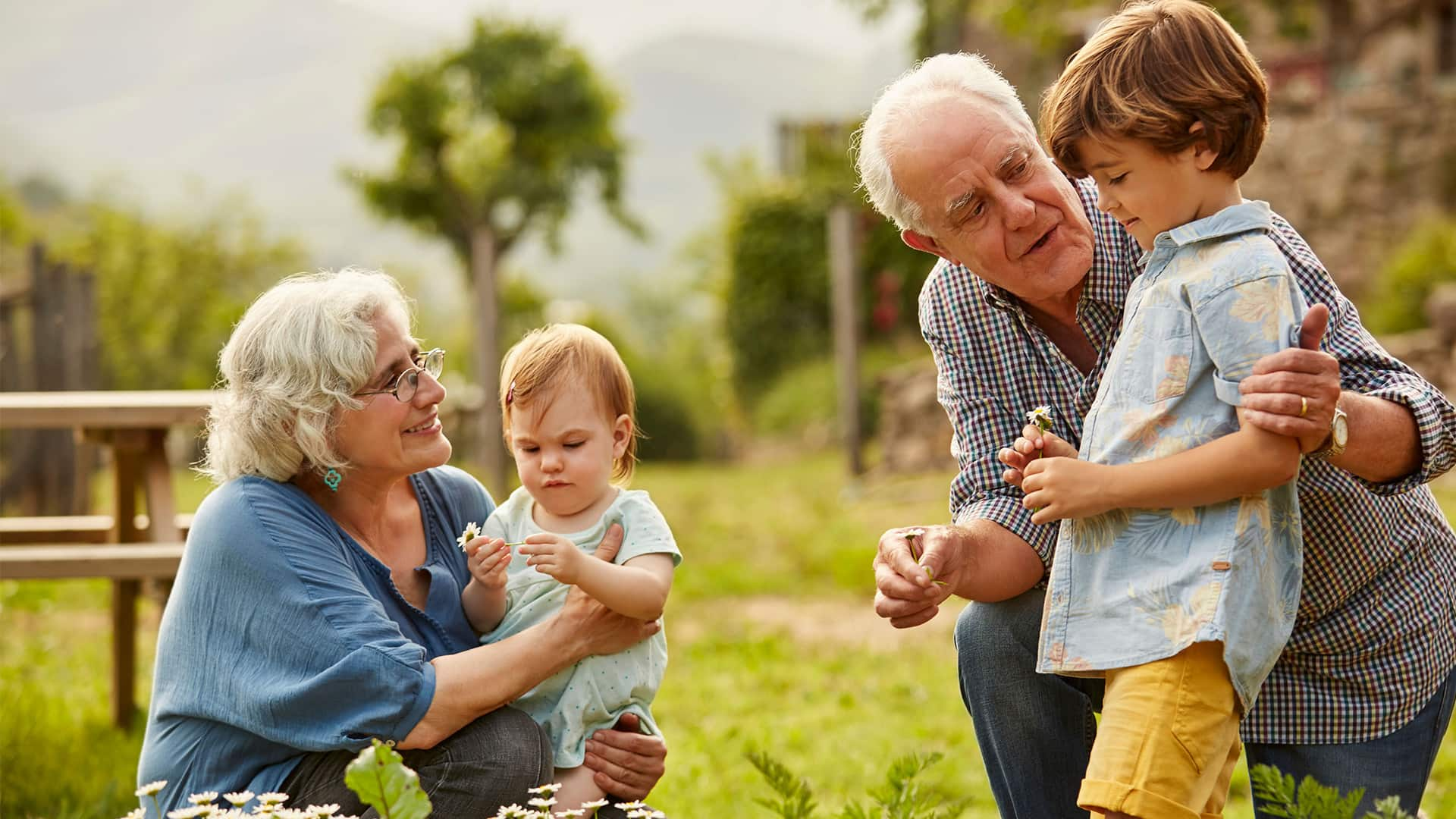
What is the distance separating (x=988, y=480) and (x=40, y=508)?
9714 millimetres

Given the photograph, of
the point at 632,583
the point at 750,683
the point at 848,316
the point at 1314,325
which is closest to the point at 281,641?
the point at 632,583

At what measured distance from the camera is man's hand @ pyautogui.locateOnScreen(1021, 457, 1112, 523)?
2.03 meters

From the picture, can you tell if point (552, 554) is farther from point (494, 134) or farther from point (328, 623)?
point (494, 134)

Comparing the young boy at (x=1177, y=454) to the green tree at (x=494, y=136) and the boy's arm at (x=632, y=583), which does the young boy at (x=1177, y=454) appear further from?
the green tree at (x=494, y=136)

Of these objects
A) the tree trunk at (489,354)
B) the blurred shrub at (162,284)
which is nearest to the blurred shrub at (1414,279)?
the tree trunk at (489,354)

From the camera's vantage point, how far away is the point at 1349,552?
2.25 metres

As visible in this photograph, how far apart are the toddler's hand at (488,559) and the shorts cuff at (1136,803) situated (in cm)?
110

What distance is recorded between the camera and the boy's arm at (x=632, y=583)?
7.82 feet

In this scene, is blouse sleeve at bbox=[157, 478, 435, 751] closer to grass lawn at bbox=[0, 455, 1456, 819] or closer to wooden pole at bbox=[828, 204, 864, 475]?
grass lawn at bbox=[0, 455, 1456, 819]

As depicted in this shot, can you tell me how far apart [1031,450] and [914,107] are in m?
0.73

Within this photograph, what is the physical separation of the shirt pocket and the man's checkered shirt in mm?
286

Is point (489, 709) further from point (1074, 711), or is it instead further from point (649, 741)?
point (1074, 711)

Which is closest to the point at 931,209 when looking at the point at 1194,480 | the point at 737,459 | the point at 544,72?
the point at 1194,480

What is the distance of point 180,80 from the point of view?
199625 millimetres
